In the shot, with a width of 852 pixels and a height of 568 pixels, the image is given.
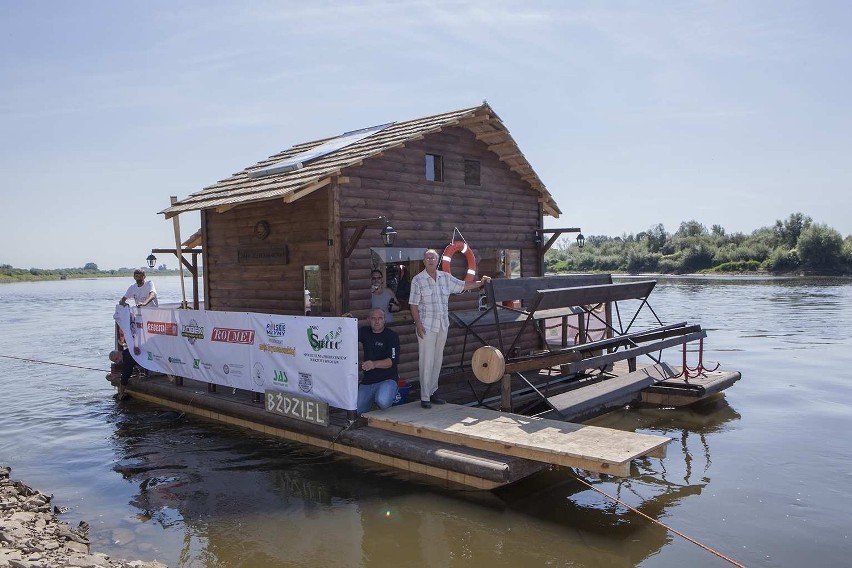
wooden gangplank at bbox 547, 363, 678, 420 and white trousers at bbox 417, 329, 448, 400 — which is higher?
white trousers at bbox 417, 329, 448, 400

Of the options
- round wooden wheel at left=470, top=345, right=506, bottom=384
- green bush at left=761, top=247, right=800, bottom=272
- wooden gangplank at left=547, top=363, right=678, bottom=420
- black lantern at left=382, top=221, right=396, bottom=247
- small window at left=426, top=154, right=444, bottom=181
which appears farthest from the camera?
green bush at left=761, top=247, right=800, bottom=272

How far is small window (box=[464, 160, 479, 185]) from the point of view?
12984 millimetres

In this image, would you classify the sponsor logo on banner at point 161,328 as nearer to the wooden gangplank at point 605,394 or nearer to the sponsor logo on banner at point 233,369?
the sponsor logo on banner at point 233,369

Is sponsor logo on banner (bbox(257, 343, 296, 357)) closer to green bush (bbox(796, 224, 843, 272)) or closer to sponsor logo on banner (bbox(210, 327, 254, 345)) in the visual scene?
sponsor logo on banner (bbox(210, 327, 254, 345))

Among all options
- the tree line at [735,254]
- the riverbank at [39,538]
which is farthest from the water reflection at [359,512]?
the tree line at [735,254]

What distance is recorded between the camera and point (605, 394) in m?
10.1

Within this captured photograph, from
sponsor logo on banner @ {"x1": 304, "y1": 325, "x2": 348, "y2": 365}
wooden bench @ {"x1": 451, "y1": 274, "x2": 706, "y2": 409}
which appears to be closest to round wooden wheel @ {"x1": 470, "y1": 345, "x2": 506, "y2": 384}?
wooden bench @ {"x1": 451, "y1": 274, "x2": 706, "y2": 409}

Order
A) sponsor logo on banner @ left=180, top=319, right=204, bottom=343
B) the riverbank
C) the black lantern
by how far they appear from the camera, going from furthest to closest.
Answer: sponsor logo on banner @ left=180, top=319, right=204, bottom=343
the black lantern
the riverbank

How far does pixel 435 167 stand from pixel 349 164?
8.47 ft

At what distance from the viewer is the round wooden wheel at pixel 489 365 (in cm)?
838

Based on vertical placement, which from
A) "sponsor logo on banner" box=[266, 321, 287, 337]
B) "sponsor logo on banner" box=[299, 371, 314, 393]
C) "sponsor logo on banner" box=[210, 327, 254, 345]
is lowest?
"sponsor logo on banner" box=[299, 371, 314, 393]

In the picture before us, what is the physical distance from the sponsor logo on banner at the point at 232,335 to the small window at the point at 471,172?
17.6ft

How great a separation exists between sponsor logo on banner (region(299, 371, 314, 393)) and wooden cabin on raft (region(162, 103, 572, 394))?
147cm

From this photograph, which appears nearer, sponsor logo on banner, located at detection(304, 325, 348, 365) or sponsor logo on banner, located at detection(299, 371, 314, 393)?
sponsor logo on banner, located at detection(304, 325, 348, 365)
